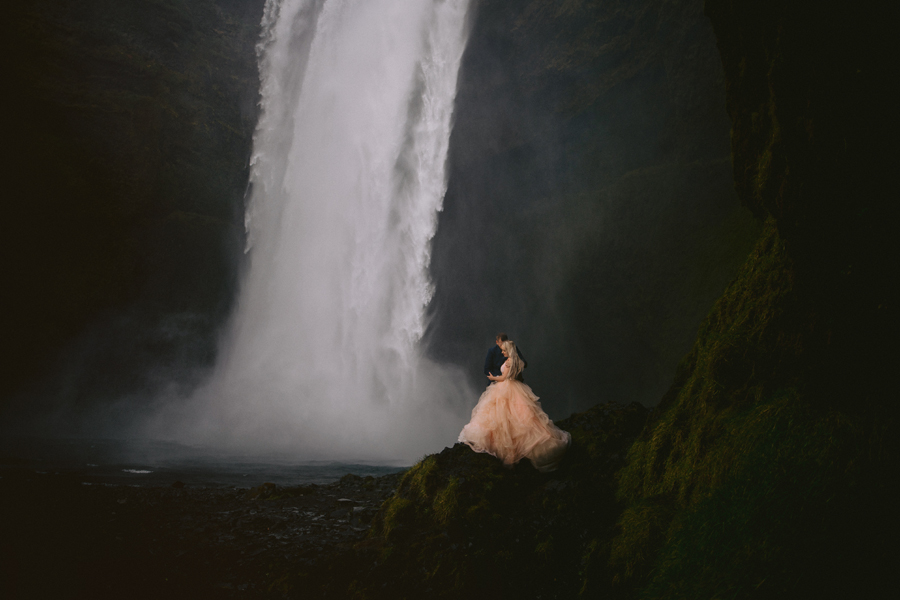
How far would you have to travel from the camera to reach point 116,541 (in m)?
5.75

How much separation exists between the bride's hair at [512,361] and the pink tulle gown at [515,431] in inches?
4.6

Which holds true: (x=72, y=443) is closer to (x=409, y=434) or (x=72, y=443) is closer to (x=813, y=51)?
(x=409, y=434)

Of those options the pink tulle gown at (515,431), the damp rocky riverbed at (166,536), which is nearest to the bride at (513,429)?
the pink tulle gown at (515,431)

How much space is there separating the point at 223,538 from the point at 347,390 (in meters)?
15.5

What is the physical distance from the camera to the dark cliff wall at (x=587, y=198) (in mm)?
18688

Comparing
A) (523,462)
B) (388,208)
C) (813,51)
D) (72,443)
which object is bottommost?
(72,443)

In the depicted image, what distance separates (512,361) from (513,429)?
925 millimetres

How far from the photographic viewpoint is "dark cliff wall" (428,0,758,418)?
61.3 ft

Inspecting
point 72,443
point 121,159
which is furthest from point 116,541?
point 121,159

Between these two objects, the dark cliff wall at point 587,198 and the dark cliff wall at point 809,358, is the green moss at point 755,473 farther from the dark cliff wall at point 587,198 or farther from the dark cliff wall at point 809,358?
the dark cliff wall at point 587,198

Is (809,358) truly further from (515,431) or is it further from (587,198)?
(587,198)

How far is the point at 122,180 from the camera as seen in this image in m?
24.2

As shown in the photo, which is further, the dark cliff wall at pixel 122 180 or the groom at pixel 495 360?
the dark cliff wall at pixel 122 180

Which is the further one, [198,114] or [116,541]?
[198,114]
